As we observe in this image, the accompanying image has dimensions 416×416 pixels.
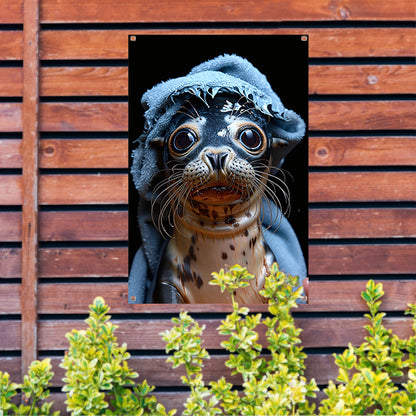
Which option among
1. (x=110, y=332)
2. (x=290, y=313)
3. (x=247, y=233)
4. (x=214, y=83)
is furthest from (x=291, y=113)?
(x=110, y=332)

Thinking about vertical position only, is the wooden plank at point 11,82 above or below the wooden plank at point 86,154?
above

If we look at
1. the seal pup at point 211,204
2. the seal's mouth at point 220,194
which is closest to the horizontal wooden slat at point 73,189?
the seal pup at point 211,204

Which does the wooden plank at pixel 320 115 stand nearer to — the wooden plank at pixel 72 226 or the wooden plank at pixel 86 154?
the wooden plank at pixel 86 154

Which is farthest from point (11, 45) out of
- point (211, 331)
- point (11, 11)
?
point (211, 331)

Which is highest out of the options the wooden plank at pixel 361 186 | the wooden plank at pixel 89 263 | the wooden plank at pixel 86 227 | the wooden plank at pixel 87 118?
the wooden plank at pixel 87 118

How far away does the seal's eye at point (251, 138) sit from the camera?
2461 mm

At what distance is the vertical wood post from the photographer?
8.05ft

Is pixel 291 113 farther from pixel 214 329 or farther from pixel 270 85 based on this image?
pixel 214 329

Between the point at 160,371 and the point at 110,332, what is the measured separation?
0.35m

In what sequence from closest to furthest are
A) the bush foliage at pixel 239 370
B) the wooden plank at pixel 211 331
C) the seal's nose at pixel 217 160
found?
the bush foliage at pixel 239 370, the seal's nose at pixel 217 160, the wooden plank at pixel 211 331

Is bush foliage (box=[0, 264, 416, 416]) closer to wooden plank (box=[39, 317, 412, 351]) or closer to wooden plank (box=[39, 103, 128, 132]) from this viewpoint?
wooden plank (box=[39, 317, 412, 351])

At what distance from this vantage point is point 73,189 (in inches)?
98.3

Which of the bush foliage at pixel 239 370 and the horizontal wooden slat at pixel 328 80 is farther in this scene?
the horizontal wooden slat at pixel 328 80

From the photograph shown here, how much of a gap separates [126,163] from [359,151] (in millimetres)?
1089
